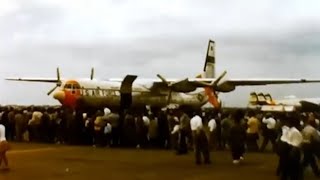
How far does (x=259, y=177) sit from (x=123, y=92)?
17858 mm

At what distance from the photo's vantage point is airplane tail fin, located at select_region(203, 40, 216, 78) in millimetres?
44978

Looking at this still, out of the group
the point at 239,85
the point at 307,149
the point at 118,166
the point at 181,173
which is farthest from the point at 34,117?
the point at 239,85

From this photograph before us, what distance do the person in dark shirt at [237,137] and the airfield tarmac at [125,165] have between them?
1.07ft

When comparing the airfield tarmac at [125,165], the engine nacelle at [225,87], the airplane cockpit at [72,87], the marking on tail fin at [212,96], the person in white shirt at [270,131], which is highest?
the airplane cockpit at [72,87]

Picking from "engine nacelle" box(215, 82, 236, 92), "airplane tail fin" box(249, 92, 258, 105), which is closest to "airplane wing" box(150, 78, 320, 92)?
"engine nacelle" box(215, 82, 236, 92)

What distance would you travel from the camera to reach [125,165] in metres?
A: 15.7

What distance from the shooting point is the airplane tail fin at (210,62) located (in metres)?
45.0

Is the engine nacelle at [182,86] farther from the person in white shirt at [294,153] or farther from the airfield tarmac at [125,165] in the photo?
the person in white shirt at [294,153]

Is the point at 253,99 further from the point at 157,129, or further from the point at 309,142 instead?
the point at 309,142

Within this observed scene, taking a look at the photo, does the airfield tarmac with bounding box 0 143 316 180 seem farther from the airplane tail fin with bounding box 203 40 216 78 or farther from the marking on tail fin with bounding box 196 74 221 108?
the airplane tail fin with bounding box 203 40 216 78

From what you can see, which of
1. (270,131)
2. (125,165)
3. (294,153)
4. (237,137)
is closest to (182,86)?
(270,131)

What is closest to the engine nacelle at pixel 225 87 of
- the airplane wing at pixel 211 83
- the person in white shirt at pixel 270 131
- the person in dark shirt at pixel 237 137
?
the airplane wing at pixel 211 83

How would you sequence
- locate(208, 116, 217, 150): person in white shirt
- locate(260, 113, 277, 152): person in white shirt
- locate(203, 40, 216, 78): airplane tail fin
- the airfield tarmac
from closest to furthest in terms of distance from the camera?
1. the airfield tarmac
2. locate(208, 116, 217, 150): person in white shirt
3. locate(260, 113, 277, 152): person in white shirt
4. locate(203, 40, 216, 78): airplane tail fin

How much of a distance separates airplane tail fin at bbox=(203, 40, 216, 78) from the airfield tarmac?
25159 mm
